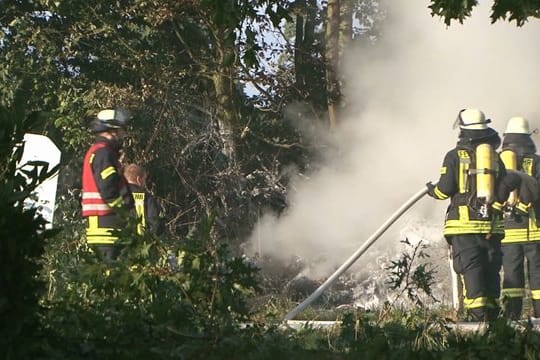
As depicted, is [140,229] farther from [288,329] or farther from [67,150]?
[67,150]

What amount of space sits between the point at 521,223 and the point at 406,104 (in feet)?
22.9

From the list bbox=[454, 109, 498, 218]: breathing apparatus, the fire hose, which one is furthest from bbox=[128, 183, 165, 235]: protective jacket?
bbox=[454, 109, 498, 218]: breathing apparatus

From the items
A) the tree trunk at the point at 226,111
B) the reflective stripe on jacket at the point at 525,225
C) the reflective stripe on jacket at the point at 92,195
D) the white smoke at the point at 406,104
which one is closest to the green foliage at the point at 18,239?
the reflective stripe on jacket at the point at 92,195

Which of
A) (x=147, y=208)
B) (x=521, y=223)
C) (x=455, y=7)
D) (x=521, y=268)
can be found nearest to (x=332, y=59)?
(x=521, y=223)

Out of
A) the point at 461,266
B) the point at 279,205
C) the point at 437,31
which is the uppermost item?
the point at 437,31

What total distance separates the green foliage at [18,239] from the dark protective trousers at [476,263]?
535 cm

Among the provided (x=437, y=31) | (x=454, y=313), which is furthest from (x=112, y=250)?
(x=437, y=31)

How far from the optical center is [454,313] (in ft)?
30.7

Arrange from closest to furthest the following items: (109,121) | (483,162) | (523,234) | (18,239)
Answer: (18,239), (483,162), (109,121), (523,234)

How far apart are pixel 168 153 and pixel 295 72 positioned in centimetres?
223

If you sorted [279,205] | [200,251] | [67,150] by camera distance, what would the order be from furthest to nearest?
1. [279,205]
2. [67,150]
3. [200,251]

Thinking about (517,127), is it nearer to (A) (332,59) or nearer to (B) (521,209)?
(B) (521,209)

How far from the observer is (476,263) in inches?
367

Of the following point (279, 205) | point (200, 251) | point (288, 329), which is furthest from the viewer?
point (279, 205)
